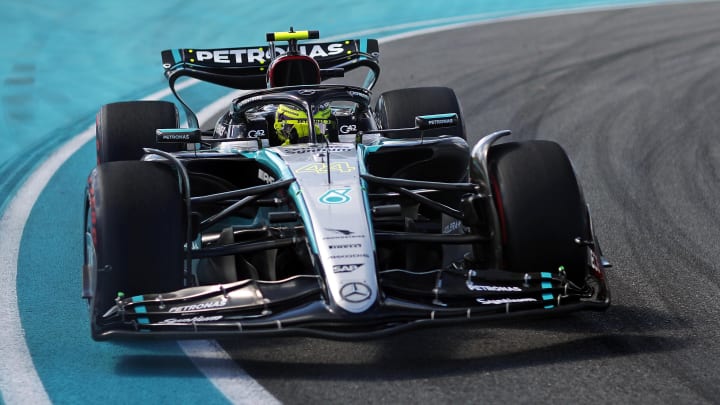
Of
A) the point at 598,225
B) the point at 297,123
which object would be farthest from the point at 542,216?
the point at 598,225

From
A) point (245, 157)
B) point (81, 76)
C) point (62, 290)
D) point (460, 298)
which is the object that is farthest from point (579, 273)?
point (81, 76)

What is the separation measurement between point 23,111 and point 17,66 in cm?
189

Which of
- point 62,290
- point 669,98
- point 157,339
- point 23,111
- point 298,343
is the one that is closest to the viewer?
point 157,339

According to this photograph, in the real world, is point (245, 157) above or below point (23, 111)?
below

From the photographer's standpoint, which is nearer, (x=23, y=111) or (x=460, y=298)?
(x=460, y=298)

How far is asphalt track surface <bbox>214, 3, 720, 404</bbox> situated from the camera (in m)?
5.14

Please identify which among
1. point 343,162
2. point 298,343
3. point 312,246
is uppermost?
point 343,162

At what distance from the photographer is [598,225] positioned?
27.2 feet

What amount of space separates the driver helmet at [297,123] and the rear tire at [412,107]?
3.70 feet

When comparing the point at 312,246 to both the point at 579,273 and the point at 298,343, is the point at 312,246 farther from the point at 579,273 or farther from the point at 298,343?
the point at 579,273

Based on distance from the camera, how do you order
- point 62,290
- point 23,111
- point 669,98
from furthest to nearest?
point 669,98, point 23,111, point 62,290

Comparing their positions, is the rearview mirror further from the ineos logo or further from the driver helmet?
the ineos logo

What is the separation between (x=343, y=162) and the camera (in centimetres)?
661

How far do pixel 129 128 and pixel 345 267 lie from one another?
3603 mm
